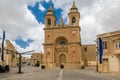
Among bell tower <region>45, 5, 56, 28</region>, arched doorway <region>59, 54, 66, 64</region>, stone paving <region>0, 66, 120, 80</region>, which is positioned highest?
bell tower <region>45, 5, 56, 28</region>

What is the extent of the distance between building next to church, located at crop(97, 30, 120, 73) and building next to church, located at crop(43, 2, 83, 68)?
88.9 ft

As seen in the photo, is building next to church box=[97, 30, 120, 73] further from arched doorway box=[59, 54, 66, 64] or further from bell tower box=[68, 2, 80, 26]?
bell tower box=[68, 2, 80, 26]

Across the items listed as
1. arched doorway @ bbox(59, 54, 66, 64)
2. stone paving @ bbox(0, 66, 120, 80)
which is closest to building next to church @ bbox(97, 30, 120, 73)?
stone paving @ bbox(0, 66, 120, 80)

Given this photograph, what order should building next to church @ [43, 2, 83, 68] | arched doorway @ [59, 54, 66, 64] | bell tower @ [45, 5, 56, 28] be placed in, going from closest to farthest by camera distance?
building next to church @ [43, 2, 83, 68], arched doorway @ [59, 54, 66, 64], bell tower @ [45, 5, 56, 28]

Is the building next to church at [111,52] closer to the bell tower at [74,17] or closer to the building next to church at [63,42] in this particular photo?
the building next to church at [63,42]

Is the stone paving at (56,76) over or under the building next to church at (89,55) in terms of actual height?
under

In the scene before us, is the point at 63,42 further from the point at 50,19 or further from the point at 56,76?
the point at 56,76

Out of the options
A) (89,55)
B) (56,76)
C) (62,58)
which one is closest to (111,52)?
(56,76)

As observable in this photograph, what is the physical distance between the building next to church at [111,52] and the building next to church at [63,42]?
27.1m

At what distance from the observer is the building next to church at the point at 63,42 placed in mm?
66375

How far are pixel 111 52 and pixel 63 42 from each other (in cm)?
3483

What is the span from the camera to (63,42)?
233 feet

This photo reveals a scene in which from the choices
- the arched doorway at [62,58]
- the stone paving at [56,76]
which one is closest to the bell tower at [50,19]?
the arched doorway at [62,58]

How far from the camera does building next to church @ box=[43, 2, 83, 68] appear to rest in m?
66.4
